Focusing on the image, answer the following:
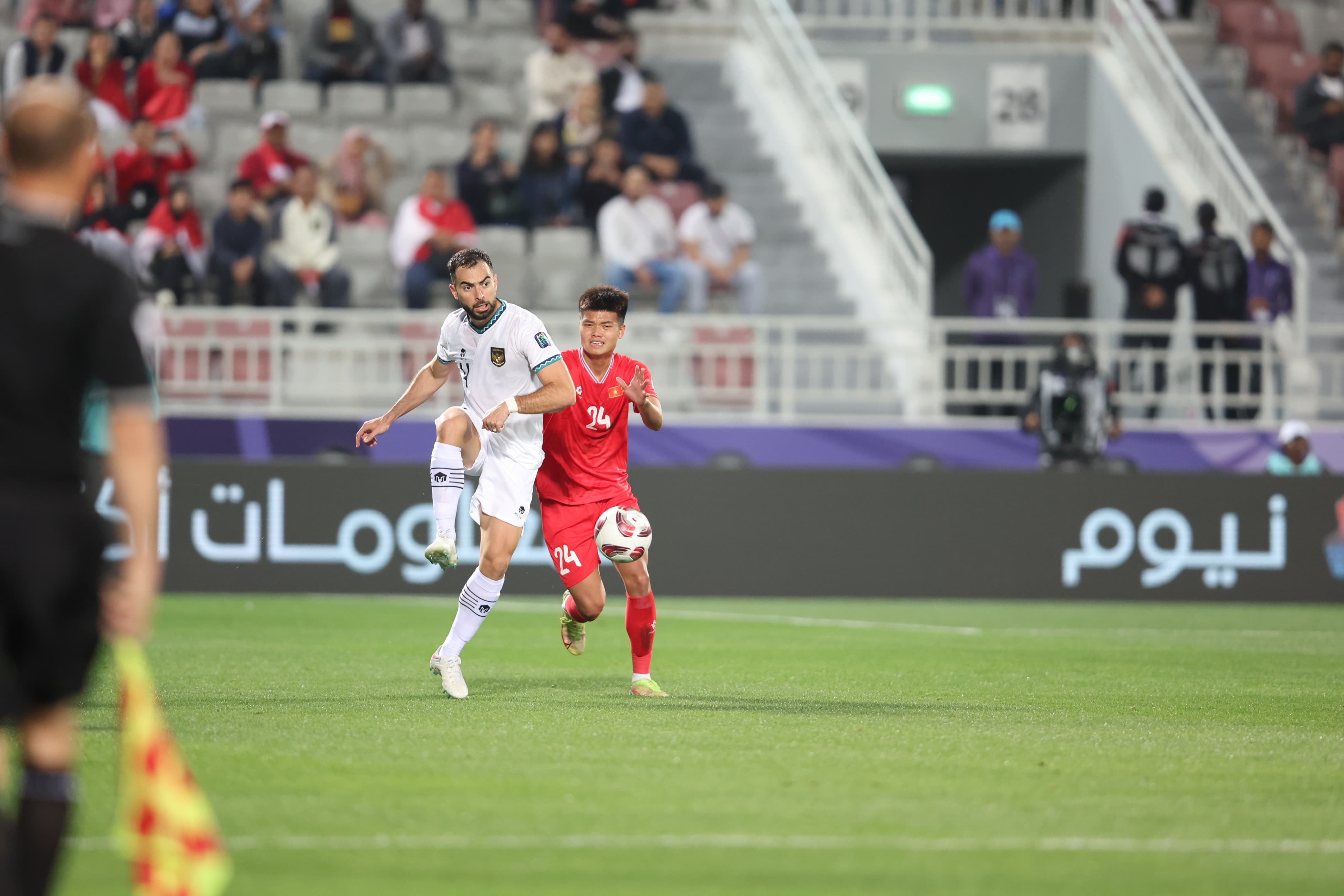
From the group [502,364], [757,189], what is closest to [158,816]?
[502,364]

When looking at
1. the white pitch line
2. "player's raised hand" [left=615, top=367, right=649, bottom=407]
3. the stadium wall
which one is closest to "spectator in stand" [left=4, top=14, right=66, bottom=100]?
the stadium wall

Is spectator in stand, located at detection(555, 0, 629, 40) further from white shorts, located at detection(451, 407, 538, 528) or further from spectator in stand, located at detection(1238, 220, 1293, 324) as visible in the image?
white shorts, located at detection(451, 407, 538, 528)

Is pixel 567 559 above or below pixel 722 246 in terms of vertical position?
below

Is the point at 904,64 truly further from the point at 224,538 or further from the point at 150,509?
the point at 150,509

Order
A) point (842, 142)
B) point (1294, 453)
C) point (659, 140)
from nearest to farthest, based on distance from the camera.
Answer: point (1294, 453), point (659, 140), point (842, 142)

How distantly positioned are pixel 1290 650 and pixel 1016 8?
1629 cm

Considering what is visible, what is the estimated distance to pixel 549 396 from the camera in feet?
31.8

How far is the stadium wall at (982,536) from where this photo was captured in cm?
1811

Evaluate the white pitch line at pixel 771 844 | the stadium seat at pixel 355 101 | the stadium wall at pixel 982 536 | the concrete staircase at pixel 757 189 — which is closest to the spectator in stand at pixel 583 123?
the concrete staircase at pixel 757 189

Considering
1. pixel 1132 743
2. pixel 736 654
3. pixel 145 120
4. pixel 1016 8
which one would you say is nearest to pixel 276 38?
pixel 145 120

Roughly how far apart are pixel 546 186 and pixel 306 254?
3043 mm

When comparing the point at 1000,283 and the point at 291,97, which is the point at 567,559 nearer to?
the point at 1000,283

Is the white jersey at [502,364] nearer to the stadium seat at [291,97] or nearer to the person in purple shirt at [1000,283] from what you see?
the person in purple shirt at [1000,283]

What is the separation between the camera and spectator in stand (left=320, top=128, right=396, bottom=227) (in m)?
21.6
